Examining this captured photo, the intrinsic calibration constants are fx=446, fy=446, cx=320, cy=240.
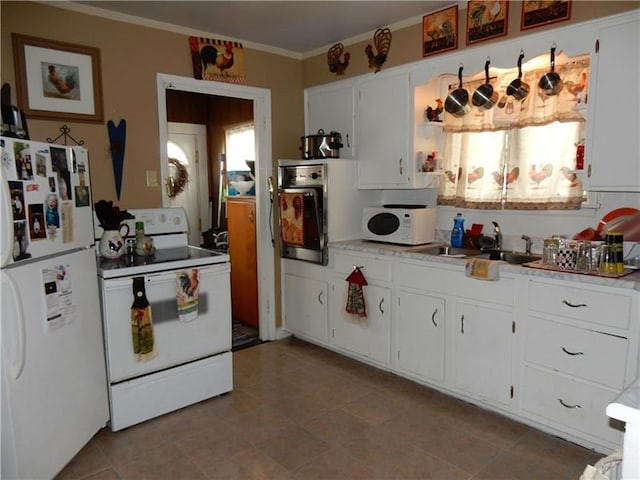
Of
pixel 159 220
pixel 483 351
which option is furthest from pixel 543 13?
pixel 159 220

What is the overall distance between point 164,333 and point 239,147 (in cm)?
280

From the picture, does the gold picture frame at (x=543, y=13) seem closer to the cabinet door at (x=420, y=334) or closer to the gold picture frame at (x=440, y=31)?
the gold picture frame at (x=440, y=31)

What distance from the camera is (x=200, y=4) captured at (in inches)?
116

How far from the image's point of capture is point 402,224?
3.31m

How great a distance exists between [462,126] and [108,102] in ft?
8.31

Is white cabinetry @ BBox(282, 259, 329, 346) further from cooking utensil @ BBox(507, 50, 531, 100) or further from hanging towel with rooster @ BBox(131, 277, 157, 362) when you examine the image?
cooking utensil @ BBox(507, 50, 531, 100)

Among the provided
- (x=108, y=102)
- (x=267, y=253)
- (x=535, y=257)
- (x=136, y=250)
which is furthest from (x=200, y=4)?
(x=535, y=257)

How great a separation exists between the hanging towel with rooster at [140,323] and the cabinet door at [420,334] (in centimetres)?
165

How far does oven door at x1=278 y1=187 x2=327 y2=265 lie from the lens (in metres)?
3.58

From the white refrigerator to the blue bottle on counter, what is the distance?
7.92 feet

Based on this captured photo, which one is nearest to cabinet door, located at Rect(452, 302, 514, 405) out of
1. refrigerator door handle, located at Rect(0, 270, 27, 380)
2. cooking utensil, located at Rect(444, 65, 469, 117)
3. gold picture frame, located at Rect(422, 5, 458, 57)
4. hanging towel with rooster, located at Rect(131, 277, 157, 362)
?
cooking utensil, located at Rect(444, 65, 469, 117)

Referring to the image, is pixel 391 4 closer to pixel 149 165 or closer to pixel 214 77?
pixel 214 77

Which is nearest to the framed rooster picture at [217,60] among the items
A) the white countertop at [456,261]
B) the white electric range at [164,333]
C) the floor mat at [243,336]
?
the white electric range at [164,333]

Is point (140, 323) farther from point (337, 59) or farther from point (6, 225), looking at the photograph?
point (337, 59)
